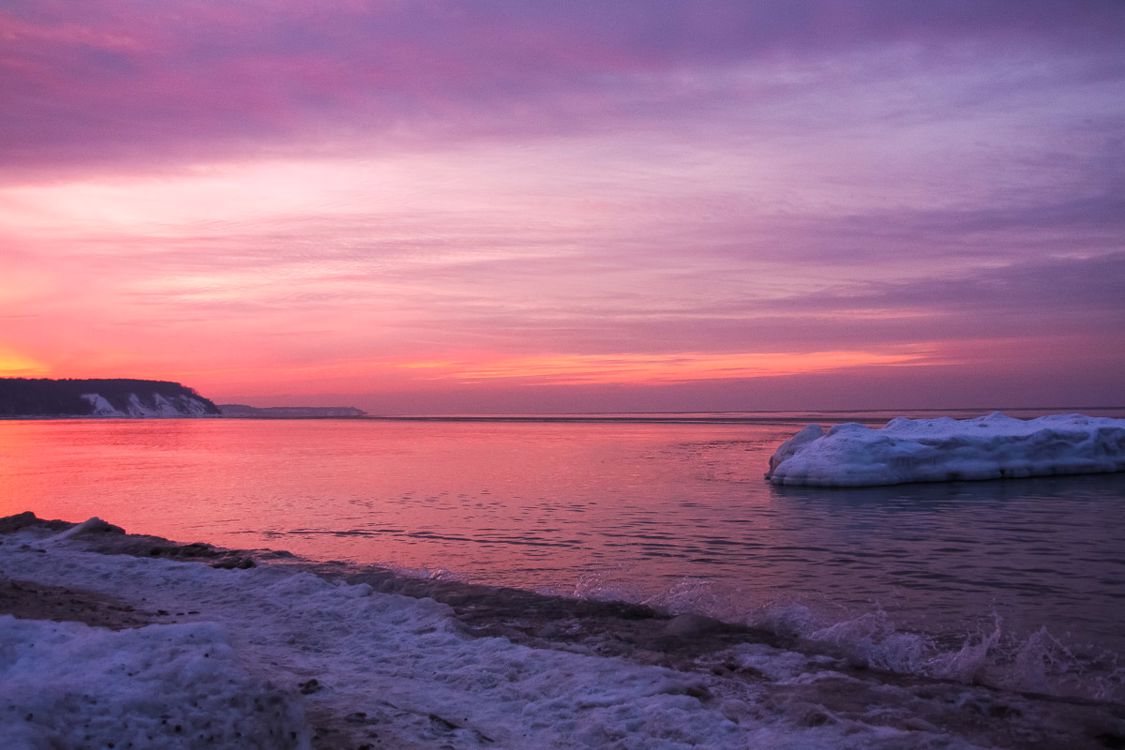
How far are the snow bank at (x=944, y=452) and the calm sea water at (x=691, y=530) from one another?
948 mm

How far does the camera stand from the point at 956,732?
626 cm

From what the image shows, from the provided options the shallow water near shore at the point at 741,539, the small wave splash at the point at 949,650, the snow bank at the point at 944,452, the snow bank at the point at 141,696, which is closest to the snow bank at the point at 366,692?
the snow bank at the point at 141,696

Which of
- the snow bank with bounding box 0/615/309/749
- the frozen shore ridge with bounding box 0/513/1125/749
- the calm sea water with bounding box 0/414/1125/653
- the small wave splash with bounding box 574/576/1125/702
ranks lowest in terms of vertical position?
the calm sea water with bounding box 0/414/1125/653

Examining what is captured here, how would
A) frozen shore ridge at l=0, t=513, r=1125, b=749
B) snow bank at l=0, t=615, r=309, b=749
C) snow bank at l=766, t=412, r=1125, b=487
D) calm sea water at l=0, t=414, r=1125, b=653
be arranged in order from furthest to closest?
1. snow bank at l=766, t=412, r=1125, b=487
2. calm sea water at l=0, t=414, r=1125, b=653
3. frozen shore ridge at l=0, t=513, r=1125, b=749
4. snow bank at l=0, t=615, r=309, b=749

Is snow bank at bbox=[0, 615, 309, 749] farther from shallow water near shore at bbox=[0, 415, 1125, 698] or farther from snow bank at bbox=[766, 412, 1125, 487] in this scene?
snow bank at bbox=[766, 412, 1125, 487]

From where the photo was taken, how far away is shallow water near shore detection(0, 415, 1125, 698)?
969 centimetres

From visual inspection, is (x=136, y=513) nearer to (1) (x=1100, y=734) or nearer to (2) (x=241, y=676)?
(2) (x=241, y=676)

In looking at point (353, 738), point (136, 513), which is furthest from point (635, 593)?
point (136, 513)

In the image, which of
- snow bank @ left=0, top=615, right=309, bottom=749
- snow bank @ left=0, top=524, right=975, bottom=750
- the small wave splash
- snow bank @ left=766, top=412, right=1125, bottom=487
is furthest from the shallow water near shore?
snow bank @ left=0, top=615, right=309, bottom=749

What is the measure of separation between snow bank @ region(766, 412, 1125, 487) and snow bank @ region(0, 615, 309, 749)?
83.3 feet

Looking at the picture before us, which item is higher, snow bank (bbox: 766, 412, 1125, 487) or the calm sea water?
snow bank (bbox: 766, 412, 1125, 487)

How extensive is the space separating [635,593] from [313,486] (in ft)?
65.1

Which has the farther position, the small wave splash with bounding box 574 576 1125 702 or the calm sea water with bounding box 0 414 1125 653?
the calm sea water with bounding box 0 414 1125 653

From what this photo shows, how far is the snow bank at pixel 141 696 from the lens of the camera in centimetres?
431
